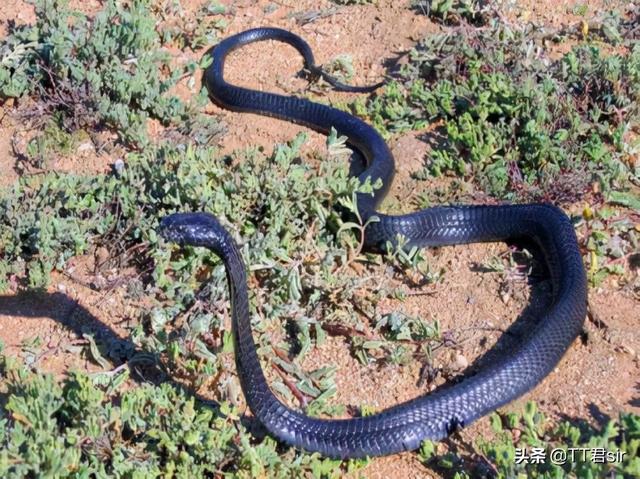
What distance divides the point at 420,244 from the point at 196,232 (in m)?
2.04

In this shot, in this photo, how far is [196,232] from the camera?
13.7ft

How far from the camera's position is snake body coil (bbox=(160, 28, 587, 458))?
423 centimetres

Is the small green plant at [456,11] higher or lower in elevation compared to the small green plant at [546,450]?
higher

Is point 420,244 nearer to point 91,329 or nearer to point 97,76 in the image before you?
point 91,329

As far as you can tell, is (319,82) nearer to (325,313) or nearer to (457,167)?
(457,167)

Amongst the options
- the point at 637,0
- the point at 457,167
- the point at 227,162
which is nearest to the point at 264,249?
the point at 227,162

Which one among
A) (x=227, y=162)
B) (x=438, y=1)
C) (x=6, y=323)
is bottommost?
(x=6, y=323)

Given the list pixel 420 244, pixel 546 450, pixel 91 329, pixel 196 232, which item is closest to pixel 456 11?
pixel 420 244

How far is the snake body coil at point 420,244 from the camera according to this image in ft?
13.9

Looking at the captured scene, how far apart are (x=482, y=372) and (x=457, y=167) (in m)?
1.93

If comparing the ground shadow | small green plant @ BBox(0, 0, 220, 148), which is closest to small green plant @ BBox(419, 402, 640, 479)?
the ground shadow

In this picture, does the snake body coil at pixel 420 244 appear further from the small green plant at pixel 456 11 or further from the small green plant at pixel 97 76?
the small green plant at pixel 456 11

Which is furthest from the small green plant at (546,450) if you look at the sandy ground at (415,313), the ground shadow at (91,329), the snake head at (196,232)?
the snake head at (196,232)

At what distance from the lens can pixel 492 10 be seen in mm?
7387
